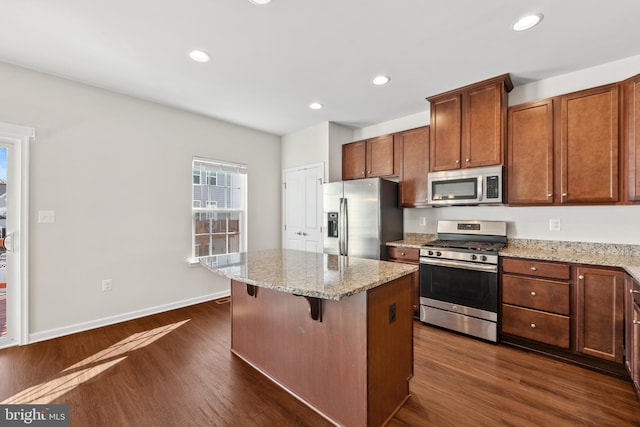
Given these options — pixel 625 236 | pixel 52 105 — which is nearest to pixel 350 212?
pixel 625 236

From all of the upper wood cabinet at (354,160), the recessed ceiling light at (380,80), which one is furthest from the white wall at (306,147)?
the recessed ceiling light at (380,80)

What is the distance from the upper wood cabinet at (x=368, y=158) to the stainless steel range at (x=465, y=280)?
4.16ft

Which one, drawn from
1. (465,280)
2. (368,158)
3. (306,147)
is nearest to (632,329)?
(465,280)

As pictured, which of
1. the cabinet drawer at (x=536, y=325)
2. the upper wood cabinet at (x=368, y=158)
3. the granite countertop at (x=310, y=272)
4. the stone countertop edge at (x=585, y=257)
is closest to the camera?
the granite countertop at (x=310, y=272)

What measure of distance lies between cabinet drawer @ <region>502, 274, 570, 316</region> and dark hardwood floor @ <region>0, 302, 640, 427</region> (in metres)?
0.45

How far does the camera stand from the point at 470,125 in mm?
2996

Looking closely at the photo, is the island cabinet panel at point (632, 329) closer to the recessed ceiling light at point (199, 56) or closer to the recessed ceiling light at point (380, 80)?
the recessed ceiling light at point (380, 80)

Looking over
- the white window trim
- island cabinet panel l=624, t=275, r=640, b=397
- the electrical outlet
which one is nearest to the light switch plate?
the white window trim

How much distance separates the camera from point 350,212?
3.76m

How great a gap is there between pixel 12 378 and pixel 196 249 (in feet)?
6.72

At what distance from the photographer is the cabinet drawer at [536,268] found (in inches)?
93.6

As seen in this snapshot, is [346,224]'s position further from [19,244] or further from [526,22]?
[19,244]

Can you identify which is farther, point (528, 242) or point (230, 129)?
point (230, 129)

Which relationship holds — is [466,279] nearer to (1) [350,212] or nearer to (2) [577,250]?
(2) [577,250]
